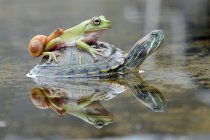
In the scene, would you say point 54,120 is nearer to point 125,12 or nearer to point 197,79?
point 197,79

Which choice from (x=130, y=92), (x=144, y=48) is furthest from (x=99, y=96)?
(x=144, y=48)

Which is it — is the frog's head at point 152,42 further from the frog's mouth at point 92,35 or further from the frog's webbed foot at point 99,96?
the frog's webbed foot at point 99,96

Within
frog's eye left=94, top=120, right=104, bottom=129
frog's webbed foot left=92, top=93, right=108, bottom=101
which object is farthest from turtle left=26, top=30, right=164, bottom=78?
frog's eye left=94, top=120, right=104, bottom=129

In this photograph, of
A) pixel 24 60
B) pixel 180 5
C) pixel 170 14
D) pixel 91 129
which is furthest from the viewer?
pixel 180 5

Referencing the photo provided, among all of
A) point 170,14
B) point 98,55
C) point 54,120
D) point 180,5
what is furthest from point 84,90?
point 180,5

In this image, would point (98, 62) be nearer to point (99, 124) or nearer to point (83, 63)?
point (83, 63)

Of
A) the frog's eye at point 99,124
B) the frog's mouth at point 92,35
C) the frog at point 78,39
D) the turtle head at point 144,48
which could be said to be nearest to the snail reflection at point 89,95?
the frog's eye at point 99,124
